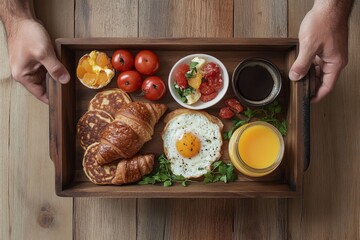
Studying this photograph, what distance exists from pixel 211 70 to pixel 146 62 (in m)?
0.29

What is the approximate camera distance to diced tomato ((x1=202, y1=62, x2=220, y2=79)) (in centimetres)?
191

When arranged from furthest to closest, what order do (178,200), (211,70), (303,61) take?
1. (178,200)
2. (211,70)
3. (303,61)

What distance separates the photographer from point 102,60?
1943 millimetres

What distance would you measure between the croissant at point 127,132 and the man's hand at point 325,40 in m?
0.65

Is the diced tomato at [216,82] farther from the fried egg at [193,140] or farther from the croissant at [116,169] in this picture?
the croissant at [116,169]

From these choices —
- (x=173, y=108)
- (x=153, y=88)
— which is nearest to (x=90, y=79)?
(x=153, y=88)

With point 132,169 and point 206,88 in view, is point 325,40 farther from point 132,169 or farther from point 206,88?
point 132,169

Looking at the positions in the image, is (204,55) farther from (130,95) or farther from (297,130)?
(297,130)

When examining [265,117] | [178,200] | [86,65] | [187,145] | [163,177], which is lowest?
[178,200]

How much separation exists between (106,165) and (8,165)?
0.54 meters

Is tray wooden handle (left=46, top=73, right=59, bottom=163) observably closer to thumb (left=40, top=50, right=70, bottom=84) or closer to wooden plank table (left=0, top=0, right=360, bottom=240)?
thumb (left=40, top=50, right=70, bottom=84)

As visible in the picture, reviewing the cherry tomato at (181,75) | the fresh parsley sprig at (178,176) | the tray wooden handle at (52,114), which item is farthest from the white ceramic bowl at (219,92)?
the tray wooden handle at (52,114)

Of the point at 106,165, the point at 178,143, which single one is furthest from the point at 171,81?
the point at 106,165

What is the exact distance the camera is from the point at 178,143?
1934mm
